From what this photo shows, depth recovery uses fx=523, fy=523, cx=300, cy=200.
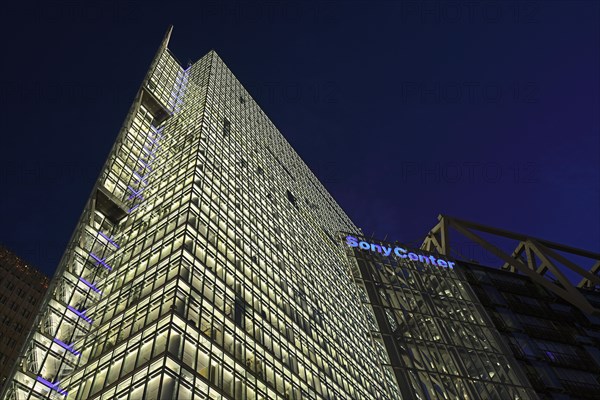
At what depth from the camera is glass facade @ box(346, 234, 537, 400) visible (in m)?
44.4

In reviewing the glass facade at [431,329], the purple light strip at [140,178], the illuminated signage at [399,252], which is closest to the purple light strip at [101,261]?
the purple light strip at [140,178]

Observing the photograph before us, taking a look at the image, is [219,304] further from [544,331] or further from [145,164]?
[544,331]

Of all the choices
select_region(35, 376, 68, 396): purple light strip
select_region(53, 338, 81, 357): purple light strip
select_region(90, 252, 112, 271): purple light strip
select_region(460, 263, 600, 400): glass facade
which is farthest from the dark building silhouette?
select_region(460, 263, 600, 400): glass facade

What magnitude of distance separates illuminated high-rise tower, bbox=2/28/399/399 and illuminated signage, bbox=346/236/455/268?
7.67 metres

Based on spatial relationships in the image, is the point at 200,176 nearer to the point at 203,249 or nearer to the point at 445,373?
the point at 203,249

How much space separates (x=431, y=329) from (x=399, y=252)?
1359 centimetres

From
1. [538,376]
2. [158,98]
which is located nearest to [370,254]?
[538,376]

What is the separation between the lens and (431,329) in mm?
51844

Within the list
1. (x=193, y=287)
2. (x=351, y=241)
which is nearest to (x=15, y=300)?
(x=351, y=241)

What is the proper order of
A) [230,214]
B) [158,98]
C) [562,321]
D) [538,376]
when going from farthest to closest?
[158,98] < [562,321] < [230,214] < [538,376]

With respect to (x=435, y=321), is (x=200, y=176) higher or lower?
higher

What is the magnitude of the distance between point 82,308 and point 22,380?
867 centimetres

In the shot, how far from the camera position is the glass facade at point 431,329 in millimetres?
44438

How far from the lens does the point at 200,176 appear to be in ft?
190
